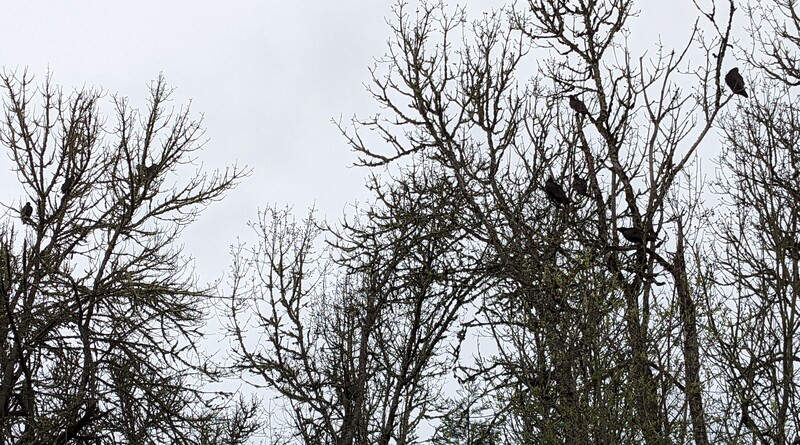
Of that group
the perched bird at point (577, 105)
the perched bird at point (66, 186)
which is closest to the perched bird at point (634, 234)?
the perched bird at point (577, 105)

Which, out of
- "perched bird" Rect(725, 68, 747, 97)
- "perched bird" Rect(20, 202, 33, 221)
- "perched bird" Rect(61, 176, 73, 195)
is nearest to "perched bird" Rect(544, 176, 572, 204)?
"perched bird" Rect(725, 68, 747, 97)

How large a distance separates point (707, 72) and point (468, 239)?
12.3ft

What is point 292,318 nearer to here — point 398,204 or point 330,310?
point 330,310

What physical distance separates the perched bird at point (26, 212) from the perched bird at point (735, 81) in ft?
34.0

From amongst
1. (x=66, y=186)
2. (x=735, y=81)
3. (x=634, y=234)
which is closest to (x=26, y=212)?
(x=66, y=186)

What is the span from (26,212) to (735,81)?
1047cm

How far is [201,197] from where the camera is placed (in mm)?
14258

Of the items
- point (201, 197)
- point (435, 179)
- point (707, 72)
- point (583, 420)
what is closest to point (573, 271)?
point (583, 420)

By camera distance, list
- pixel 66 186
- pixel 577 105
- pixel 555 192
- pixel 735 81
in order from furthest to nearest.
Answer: pixel 66 186 → pixel 577 105 → pixel 735 81 → pixel 555 192

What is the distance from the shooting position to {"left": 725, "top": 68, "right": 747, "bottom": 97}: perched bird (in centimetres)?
971

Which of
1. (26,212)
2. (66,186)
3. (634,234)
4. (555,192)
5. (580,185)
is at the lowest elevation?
(634,234)

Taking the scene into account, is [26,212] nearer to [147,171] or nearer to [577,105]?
[147,171]

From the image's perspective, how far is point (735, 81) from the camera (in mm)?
9742

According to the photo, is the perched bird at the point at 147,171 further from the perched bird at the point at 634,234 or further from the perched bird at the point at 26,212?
the perched bird at the point at 634,234
